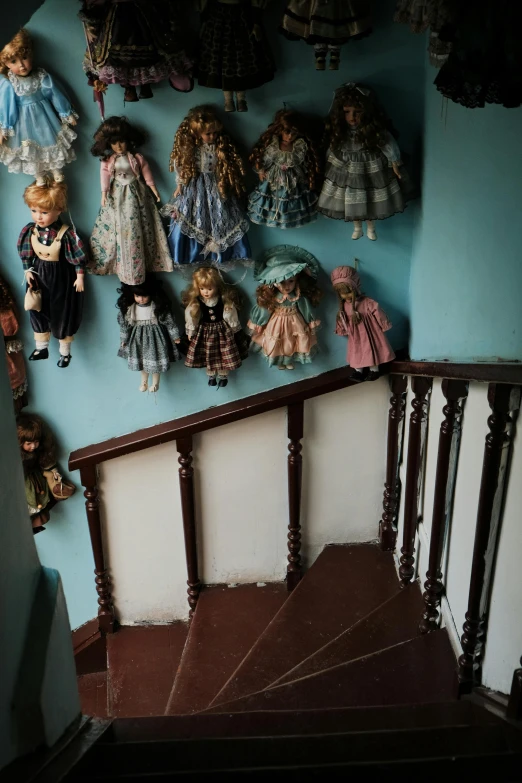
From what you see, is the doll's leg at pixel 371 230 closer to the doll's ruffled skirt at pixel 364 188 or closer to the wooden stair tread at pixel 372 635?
the doll's ruffled skirt at pixel 364 188

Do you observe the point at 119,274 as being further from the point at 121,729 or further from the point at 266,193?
the point at 121,729

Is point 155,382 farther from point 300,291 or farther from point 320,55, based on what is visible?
point 320,55

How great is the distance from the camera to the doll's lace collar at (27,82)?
229cm

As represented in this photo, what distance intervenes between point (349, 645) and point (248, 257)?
1.32 meters

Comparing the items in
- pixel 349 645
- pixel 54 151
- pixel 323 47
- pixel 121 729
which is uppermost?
pixel 323 47

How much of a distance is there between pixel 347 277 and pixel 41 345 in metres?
1.06

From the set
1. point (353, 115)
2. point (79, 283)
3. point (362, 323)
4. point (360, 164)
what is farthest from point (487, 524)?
point (79, 283)

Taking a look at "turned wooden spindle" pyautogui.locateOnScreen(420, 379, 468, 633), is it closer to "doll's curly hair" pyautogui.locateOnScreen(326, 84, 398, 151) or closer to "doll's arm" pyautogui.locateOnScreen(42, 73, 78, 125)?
"doll's curly hair" pyautogui.locateOnScreen(326, 84, 398, 151)

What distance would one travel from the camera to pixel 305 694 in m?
2.26

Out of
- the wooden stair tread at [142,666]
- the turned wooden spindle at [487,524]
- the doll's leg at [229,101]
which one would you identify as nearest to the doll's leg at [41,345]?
the doll's leg at [229,101]

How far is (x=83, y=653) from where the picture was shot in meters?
3.16

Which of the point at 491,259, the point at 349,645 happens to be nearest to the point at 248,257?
the point at 491,259

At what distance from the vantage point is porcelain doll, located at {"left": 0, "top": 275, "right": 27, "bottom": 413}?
260cm

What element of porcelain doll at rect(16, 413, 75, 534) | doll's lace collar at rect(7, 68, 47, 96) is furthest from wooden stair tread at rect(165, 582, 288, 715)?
doll's lace collar at rect(7, 68, 47, 96)
